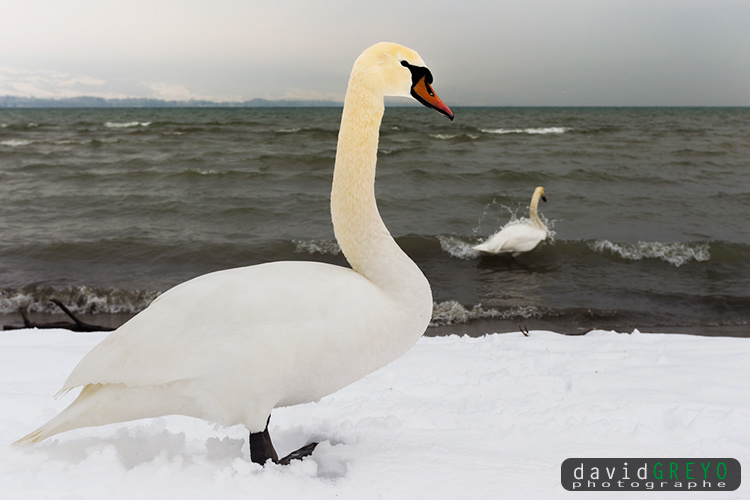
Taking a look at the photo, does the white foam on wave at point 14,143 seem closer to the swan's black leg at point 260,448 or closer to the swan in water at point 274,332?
the swan in water at point 274,332

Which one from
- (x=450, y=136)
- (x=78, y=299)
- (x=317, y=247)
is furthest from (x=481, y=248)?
(x=450, y=136)

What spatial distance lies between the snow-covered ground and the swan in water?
0.20m

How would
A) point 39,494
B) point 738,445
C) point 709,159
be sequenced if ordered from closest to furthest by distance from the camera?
point 39,494 → point 738,445 → point 709,159

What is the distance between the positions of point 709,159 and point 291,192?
15750 mm

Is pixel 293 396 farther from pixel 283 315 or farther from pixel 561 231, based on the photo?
pixel 561 231

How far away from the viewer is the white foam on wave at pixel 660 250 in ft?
30.8

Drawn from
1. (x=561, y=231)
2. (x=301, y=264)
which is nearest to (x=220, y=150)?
(x=561, y=231)

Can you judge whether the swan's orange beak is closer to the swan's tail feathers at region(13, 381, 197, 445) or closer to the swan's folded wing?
the swan's folded wing

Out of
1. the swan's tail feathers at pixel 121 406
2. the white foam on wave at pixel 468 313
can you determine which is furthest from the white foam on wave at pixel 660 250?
the swan's tail feathers at pixel 121 406

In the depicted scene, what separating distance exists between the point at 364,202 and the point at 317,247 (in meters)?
7.75

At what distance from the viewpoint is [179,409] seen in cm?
219

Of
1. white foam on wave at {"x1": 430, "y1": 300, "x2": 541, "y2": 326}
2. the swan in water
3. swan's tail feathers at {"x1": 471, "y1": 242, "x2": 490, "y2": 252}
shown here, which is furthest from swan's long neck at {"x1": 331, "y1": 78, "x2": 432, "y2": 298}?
swan's tail feathers at {"x1": 471, "y1": 242, "x2": 490, "y2": 252}

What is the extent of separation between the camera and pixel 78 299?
7352 mm

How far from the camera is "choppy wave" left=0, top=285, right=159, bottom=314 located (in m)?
6.98
